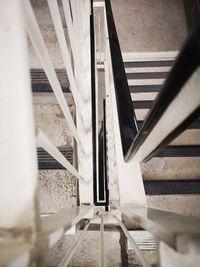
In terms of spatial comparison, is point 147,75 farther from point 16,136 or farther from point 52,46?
point 16,136

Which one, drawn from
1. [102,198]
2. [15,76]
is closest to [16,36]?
[15,76]

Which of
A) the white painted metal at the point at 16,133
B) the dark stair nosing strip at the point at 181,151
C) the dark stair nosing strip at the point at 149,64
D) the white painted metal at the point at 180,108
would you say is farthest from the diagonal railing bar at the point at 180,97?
the dark stair nosing strip at the point at 149,64

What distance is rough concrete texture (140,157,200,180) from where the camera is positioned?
6.19 ft

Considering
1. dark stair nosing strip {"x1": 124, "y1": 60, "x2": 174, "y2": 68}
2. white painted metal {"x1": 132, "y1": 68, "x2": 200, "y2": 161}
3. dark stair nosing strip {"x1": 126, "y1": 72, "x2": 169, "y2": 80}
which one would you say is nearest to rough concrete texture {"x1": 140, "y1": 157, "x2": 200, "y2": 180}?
dark stair nosing strip {"x1": 126, "y1": 72, "x2": 169, "y2": 80}

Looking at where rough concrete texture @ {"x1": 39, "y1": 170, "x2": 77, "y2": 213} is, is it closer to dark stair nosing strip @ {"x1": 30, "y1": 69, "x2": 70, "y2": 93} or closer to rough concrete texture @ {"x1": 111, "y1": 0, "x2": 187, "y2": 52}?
dark stair nosing strip @ {"x1": 30, "y1": 69, "x2": 70, "y2": 93}

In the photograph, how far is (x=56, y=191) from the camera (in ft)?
5.69

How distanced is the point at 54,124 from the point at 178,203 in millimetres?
963

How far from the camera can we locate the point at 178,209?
1800 millimetres

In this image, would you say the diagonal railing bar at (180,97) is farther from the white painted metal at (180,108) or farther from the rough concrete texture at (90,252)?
the rough concrete texture at (90,252)

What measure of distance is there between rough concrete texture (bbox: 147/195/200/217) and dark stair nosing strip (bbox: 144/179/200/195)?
0.11 ft

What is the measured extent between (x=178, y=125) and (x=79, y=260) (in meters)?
1.61

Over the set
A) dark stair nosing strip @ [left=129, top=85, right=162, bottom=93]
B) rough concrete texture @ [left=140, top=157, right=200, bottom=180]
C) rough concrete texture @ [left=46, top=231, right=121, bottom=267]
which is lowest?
rough concrete texture @ [left=46, top=231, right=121, bottom=267]

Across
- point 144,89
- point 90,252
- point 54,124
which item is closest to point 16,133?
point 54,124

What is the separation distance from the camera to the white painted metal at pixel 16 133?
35 centimetres
